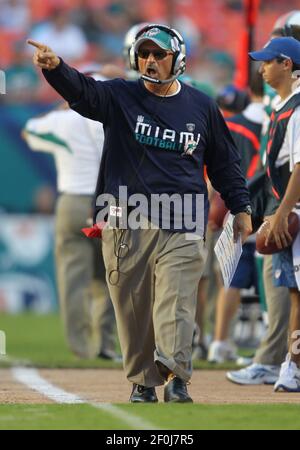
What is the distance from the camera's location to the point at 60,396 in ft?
25.8

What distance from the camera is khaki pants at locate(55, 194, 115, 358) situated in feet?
40.0

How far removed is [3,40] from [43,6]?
972mm

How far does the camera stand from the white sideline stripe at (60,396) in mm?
5961

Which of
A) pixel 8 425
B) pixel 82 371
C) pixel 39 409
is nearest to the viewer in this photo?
pixel 8 425

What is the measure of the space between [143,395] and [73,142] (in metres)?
5.02

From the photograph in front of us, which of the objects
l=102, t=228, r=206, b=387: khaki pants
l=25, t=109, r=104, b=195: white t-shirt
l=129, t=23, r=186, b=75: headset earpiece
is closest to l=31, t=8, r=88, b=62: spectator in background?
l=25, t=109, r=104, b=195: white t-shirt

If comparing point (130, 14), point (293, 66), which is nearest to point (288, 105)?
Answer: point (293, 66)

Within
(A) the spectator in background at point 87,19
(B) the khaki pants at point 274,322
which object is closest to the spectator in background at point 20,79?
(A) the spectator in background at point 87,19

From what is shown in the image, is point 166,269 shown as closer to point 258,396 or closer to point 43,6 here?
point 258,396

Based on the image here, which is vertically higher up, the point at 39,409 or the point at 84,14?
the point at 84,14

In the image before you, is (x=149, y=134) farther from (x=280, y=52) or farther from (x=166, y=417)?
(x=166, y=417)

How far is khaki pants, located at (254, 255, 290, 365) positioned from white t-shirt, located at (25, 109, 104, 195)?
10.8 ft

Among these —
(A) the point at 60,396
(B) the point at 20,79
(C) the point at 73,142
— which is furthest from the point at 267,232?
(B) the point at 20,79

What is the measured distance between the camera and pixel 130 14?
2309cm
